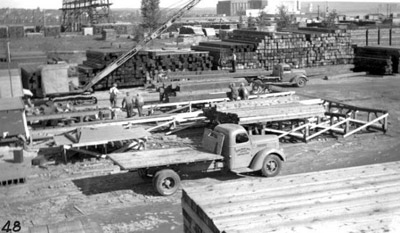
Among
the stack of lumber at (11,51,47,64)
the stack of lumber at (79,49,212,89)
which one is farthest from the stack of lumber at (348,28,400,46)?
the stack of lumber at (11,51,47,64)

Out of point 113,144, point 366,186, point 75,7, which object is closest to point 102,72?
point 113,144

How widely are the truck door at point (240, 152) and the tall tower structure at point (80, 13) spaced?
67.7 m

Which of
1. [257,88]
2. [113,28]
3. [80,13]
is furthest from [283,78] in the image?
[80,13]

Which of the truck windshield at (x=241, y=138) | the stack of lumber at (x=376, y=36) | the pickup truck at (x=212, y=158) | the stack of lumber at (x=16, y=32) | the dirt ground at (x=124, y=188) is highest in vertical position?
the stack of lumber at (x=16, y=32)

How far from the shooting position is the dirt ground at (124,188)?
39.3 feet

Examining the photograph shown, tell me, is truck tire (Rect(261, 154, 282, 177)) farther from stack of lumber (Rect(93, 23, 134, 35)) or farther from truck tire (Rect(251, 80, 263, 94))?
stack of lumber (Rect(93, 23, 134, 35))

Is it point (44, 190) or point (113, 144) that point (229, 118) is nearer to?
point (113, 144)

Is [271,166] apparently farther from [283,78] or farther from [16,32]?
[16,32]

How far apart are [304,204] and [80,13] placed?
81.3 metres

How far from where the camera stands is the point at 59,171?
15594mm

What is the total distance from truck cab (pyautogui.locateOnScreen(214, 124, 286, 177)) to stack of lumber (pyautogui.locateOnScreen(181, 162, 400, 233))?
5548 millimetres

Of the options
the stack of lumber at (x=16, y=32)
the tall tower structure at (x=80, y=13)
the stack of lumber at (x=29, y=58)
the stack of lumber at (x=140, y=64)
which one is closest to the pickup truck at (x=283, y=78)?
the stack of lumber at (x=140, y=64)

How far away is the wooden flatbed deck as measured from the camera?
43.0 feet

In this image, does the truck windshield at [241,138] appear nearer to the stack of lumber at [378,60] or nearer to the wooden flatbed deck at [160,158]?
the wooden flatbed deck at [160,158]
